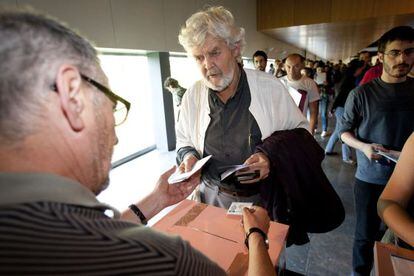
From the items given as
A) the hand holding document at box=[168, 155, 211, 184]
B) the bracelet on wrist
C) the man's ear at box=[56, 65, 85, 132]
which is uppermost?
the man's ear at box=[56, 65, 85, 132]

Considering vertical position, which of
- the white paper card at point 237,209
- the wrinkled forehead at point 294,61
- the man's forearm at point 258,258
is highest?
the wrinkled forehead at point 294,61

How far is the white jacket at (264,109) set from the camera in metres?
1.42

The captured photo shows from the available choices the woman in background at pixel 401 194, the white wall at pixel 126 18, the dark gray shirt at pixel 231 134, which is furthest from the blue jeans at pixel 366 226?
the white wall at pixel 126 18

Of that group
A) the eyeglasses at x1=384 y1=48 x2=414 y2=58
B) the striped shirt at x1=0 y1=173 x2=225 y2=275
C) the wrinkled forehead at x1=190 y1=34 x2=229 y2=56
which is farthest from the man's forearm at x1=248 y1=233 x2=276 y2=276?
the eyeglasses at x1=384 y1=48 x2=414 y2=58

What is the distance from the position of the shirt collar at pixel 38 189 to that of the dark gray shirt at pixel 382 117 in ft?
6.07

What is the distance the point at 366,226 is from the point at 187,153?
52.4 inches

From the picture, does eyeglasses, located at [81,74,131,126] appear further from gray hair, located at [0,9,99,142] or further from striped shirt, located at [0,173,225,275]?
striped shirt, located at [0,173,225,275]

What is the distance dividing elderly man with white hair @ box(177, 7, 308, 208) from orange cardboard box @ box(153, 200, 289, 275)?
23 centimetres

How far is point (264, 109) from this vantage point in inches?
55.9

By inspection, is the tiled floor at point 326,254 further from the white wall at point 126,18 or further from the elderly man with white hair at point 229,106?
the white wall at point 126,18

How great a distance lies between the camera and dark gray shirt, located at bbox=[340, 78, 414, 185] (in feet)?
5.45

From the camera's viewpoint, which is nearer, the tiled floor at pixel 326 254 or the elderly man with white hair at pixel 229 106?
the elderly man with white hair at pixel 229 106

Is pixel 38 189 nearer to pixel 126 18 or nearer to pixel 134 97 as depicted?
pixel 126 18

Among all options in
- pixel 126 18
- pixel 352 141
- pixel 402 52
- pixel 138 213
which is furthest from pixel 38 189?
pixel 126 18
